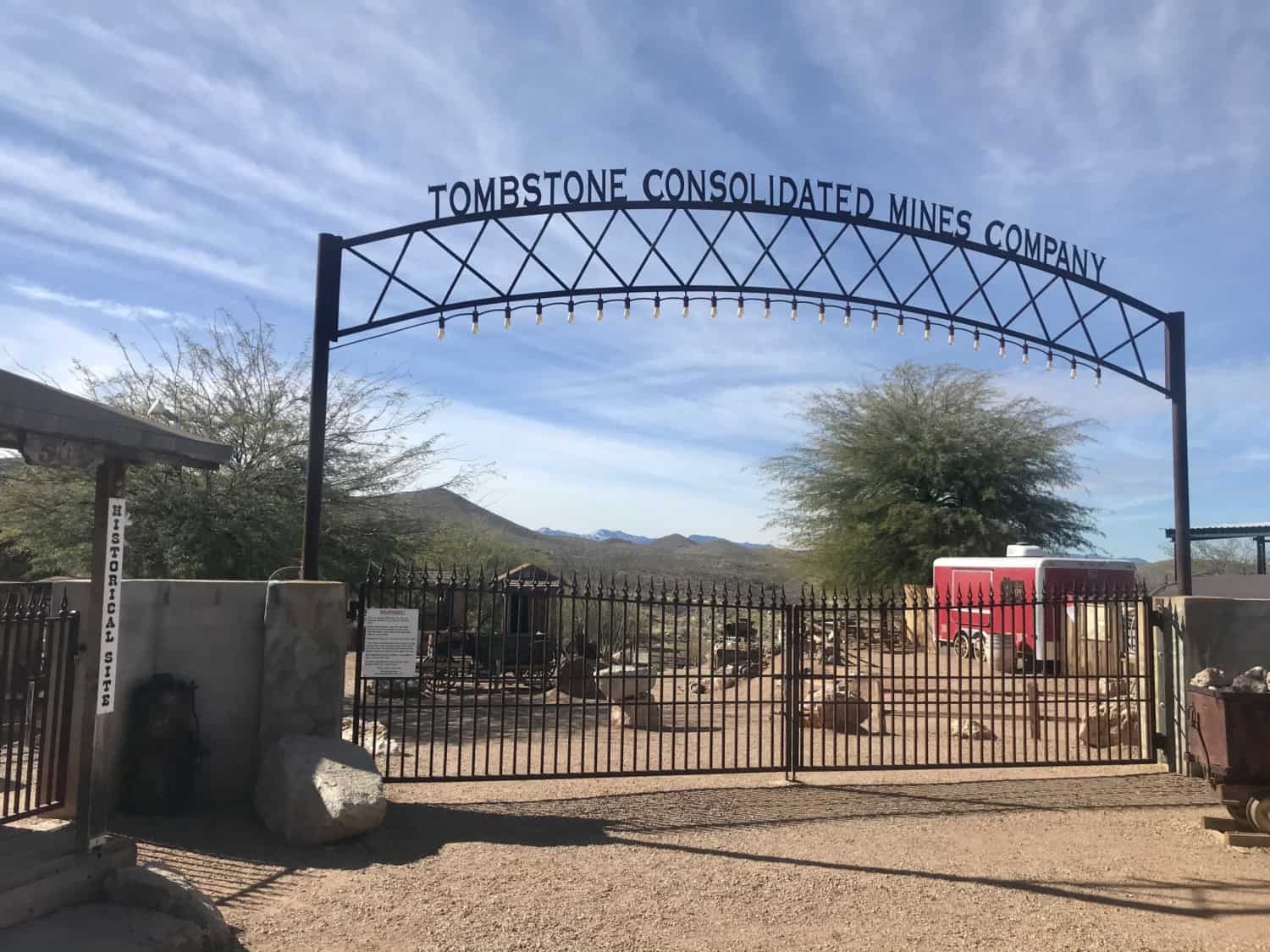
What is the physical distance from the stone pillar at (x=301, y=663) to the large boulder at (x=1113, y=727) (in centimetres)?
776

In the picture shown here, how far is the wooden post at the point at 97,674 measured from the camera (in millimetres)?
5465

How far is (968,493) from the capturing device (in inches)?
1107

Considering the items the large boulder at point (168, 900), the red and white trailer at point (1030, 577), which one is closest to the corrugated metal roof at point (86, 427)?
the large boulder at point (168, 900)

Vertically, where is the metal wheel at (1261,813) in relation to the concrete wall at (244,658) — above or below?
below

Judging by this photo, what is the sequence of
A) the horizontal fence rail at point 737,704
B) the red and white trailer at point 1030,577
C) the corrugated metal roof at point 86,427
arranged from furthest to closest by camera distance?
the red and white trailer at point 1030,577 → the horizontal fence rail at point 737,704 → the corrugated metal roof at point 86,427

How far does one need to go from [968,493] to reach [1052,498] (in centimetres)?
285

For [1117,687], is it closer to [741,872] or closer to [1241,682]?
[1241,682]

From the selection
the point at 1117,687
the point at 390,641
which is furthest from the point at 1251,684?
the point at 390,641

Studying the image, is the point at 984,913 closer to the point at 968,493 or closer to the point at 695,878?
the point at 695,878

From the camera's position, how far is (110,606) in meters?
5.69

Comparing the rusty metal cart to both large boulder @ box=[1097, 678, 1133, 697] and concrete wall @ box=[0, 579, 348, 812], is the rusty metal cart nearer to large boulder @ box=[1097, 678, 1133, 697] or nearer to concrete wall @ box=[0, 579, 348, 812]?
large boulder @ box=[1097, 678, 1133, 697]

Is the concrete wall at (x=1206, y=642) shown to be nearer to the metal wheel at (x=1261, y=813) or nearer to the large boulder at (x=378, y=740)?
A: the metal wheel at (x=1261, y=813)

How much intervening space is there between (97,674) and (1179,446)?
1091 centimetres

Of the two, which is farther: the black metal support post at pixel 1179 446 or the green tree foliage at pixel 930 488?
the green tree foliage at pixel 930 488
